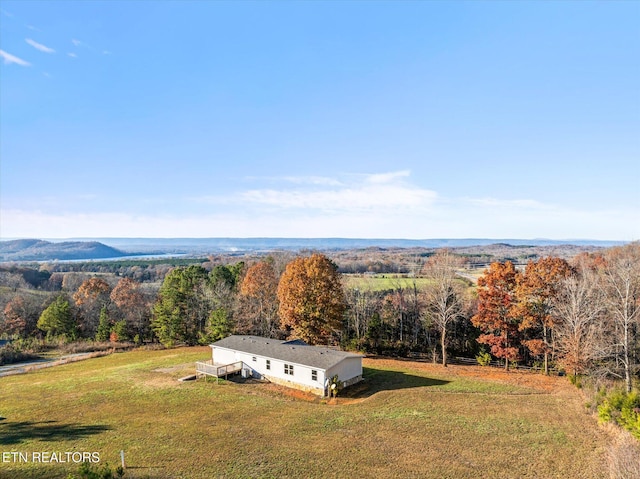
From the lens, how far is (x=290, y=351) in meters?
28.5

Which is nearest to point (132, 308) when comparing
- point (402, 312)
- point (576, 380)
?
point (402, 312)

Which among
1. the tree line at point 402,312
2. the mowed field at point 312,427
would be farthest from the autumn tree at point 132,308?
the mowed field at point 312,427

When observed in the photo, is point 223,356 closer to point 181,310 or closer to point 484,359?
point 181,310

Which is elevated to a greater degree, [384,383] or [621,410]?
[621,410]

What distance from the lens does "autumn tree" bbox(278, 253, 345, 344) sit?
35812 millimetres

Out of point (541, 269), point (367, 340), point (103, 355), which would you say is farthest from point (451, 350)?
point (103, 355)

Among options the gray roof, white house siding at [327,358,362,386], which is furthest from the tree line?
white house siding at [327,358,362,386]

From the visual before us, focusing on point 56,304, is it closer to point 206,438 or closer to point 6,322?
point 6,322

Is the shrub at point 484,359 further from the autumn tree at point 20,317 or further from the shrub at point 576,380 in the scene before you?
the autumn tree at point 20,317

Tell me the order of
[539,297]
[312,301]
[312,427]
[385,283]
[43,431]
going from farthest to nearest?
[385,283] → [312,301] → [539,297] → [312,427] → [43,431]

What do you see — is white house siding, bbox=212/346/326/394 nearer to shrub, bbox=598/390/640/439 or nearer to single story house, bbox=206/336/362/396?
single story house, bbox=206/336/362/396

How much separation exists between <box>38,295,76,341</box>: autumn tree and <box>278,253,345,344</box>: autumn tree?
34277mm

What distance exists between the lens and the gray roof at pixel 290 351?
86.1ft

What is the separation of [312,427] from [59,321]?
153 feet
